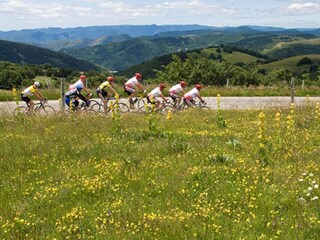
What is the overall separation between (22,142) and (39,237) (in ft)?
16.5

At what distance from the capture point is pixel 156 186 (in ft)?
20.4

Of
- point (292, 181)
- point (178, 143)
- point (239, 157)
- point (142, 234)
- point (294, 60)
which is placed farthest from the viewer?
point (294, 60)

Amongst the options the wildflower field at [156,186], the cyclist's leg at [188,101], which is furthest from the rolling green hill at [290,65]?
the wildflower field at [156,186]

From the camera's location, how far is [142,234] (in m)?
4.64

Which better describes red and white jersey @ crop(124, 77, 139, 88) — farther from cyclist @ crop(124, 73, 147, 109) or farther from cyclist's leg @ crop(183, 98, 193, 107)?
cyclist's leg @ crop(183, 98, 193, 107)

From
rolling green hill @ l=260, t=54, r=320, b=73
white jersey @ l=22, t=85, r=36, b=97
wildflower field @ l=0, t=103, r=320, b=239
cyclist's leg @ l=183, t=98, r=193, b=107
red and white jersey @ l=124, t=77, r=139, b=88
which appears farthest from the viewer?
rolling green hill @ l=260, t=54, r=320, b=73

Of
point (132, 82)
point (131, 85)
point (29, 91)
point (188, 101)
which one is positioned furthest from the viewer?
point (131, 85)

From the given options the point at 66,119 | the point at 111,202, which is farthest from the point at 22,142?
the point at 111,202

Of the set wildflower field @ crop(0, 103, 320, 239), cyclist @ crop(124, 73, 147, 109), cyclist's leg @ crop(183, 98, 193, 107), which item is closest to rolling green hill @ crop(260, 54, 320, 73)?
cyclist's leg @ crop(183, 98, 193, 107)

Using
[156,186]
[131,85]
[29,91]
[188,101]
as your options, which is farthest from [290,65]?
[156,186]

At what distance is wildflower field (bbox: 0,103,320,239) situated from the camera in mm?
4797

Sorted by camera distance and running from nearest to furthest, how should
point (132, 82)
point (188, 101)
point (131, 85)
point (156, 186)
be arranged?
1. point (156, 186)
2. point (188, 101)
3. point (132, 82)
4. point (131, 85)

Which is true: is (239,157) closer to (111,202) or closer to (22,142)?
(111,202)

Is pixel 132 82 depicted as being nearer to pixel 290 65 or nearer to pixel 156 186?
pixel 156 186
